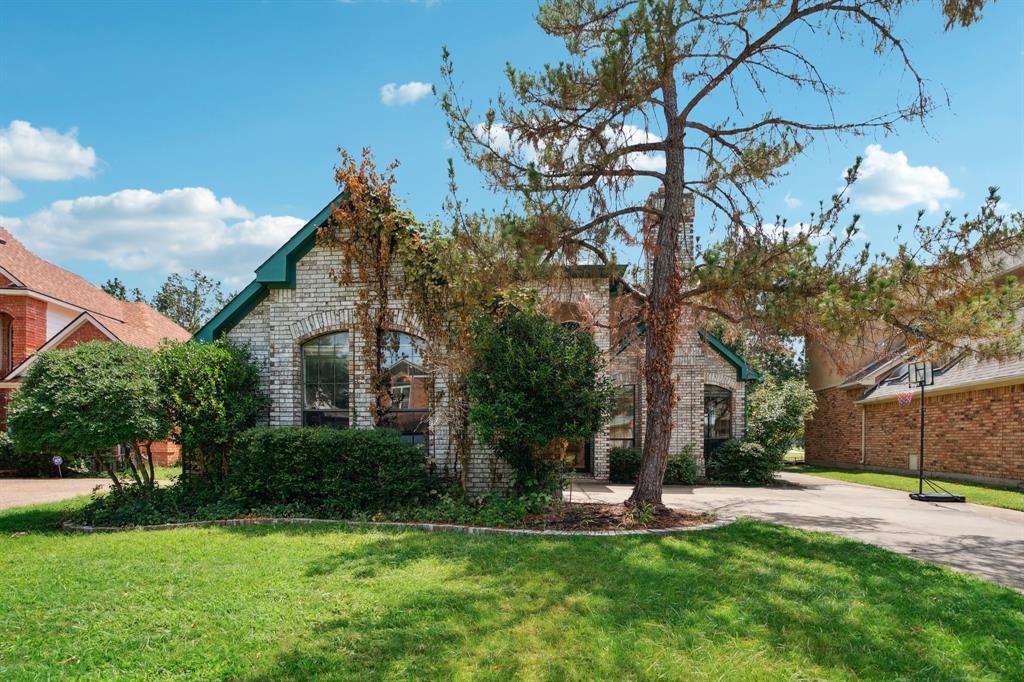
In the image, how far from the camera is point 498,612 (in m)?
4.69

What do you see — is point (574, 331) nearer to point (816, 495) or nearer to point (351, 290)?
point (351, 290)

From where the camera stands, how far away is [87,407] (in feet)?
27.5

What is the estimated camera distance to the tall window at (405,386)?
9.98m

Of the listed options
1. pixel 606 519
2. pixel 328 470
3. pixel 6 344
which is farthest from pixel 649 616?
pixel 6 344

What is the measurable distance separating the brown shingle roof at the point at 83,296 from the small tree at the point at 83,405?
11463mm

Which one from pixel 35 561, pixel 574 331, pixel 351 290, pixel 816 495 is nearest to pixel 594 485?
pixel 816 495

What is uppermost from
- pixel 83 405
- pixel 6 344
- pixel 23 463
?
pixel 6 344

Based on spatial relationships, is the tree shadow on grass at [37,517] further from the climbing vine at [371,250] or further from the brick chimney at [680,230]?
the brick chimney at [680,230]

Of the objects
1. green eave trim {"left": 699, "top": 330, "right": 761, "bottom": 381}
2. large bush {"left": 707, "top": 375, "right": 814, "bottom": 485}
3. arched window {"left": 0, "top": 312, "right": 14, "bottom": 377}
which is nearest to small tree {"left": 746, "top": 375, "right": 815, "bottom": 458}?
large bush {"left": 707, "top": 375, "right": 814, "bottom": 485}

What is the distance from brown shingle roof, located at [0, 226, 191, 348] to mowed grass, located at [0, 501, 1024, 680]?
51.6ft

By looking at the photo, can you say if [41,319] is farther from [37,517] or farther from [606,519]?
[606,519]

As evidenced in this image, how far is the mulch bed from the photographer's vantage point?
25.6 feet

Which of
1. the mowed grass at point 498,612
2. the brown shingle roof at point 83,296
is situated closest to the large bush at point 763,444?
the mowed grass at point 498,612

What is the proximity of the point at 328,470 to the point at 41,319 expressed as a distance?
18560mm
